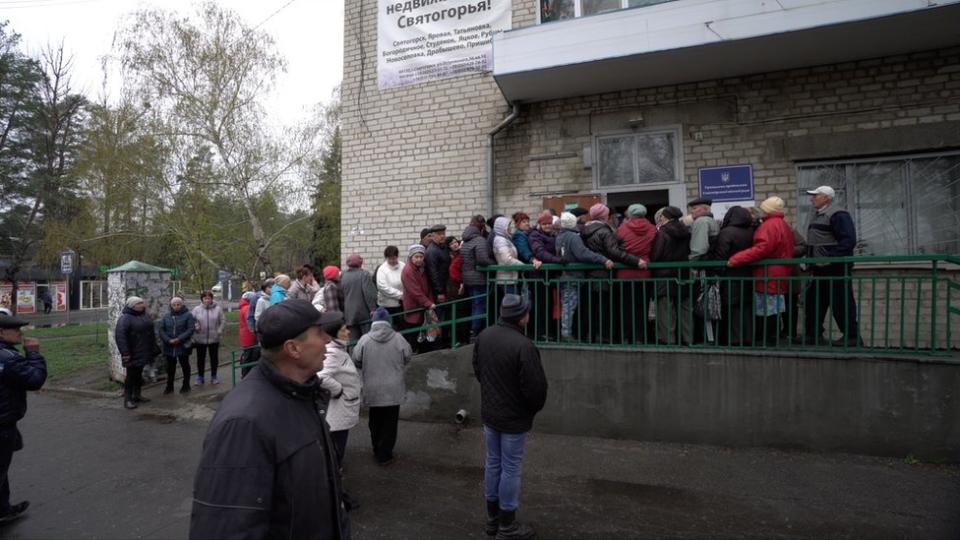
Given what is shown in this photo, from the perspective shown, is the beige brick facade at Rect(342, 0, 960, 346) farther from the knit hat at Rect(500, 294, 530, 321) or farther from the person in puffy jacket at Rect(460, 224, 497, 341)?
the knit hat at Rect(500, 294, 530, 321)

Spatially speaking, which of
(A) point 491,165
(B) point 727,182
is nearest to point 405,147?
(A) point 491,165

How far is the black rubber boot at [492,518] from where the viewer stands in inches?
149

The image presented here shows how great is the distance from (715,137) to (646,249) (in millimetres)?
3035

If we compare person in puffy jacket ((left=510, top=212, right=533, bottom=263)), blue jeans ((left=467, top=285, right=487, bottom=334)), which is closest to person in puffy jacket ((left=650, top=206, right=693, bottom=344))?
person in puffy jacket ((left=510, top=212, right=533, bottom=263))

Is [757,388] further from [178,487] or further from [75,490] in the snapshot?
[75,490]

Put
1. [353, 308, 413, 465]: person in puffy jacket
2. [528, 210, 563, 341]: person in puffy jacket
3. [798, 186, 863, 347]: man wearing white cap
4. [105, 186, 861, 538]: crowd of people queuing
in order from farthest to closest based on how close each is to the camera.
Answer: [528, 210, 563, 341]: person in puffy jacket, [798, 186, 863, 347]: man wearing white cap, [353, 308, 413, 465]: person in puffy jacket, [105, 186, 861, 538]: crowd of people queuing

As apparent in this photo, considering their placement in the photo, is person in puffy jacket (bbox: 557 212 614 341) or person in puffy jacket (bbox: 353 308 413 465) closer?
person in puffy jacket (bbox: 353 308 413 465)

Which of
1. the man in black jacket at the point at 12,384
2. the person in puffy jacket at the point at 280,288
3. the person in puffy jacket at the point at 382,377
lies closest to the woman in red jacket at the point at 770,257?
the person in puffy jacket at the point at 382,377

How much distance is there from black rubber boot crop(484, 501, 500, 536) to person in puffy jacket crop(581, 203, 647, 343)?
256 centimetres

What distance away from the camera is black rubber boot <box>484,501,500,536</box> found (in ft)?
12.4

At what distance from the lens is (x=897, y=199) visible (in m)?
6.98

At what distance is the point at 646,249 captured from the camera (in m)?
5.72

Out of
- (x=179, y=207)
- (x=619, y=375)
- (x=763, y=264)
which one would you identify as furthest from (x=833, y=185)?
(x=179, y=207)

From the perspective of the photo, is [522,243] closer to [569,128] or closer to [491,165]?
[491,165]
